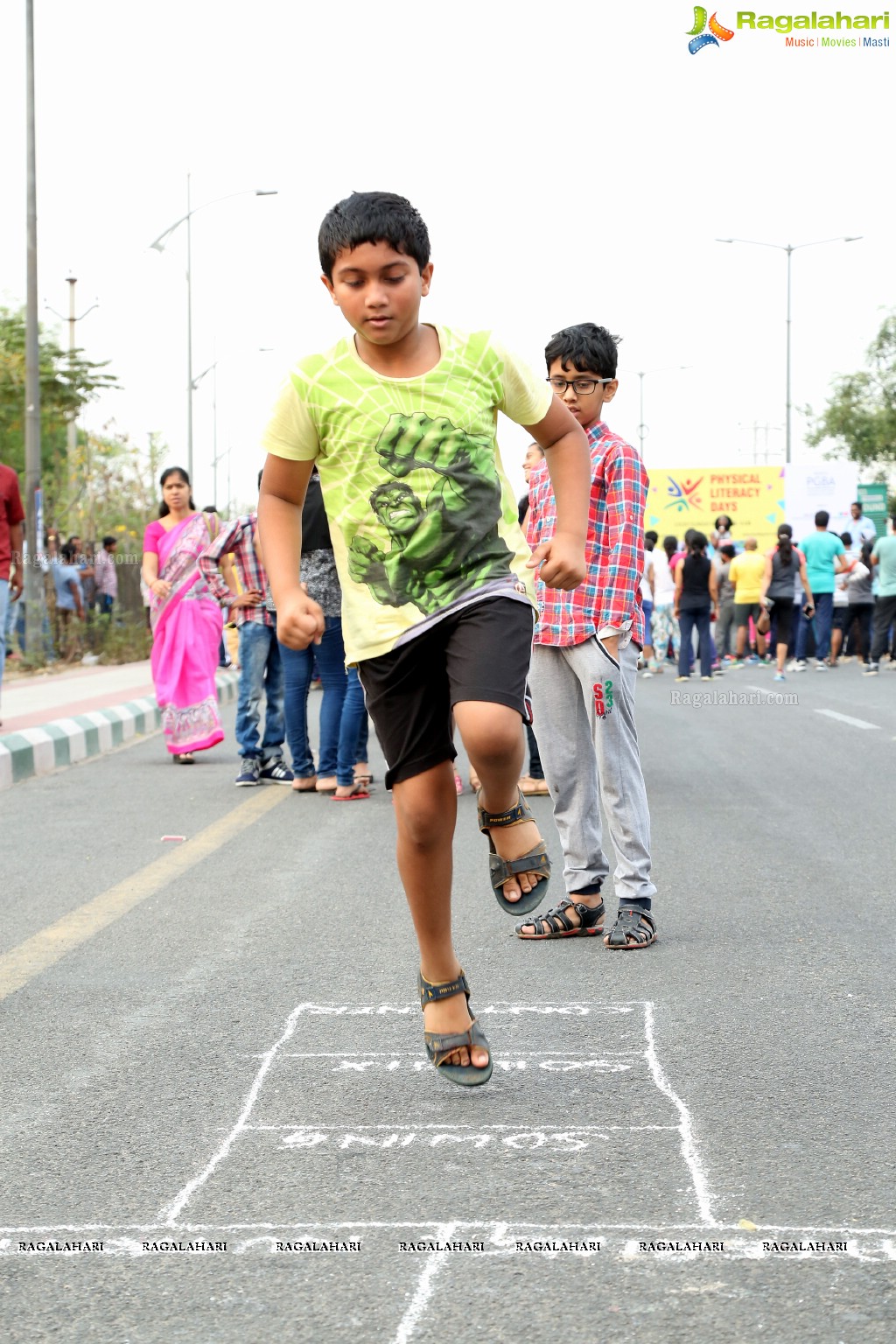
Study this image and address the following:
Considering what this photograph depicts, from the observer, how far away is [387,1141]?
336 cm

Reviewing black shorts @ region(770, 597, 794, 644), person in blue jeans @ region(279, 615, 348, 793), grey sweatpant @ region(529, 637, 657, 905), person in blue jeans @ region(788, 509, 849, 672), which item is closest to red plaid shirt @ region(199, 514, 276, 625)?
person in blue jeans @ region(279, 615, 348, 793)

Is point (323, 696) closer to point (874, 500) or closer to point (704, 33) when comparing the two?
point (704, 33)

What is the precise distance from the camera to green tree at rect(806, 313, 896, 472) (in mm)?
75562

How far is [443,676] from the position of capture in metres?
3.71

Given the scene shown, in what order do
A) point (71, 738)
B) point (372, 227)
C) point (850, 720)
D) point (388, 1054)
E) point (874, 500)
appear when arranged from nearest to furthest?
point (372, 227)
point (388, 1054)
point (71, 738)
point (850, 720)
point (874, 500)

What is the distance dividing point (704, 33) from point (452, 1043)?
58.6 feet

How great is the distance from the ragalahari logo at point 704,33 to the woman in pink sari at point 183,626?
10.6 m

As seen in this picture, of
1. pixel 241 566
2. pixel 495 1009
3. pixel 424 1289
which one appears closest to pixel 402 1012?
pixel 495 1009

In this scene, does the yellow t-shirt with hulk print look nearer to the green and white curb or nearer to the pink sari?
the green and white curb

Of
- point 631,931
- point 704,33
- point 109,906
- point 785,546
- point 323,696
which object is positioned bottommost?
point 109,906

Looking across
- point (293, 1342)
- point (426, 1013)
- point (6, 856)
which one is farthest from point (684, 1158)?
point (6, 856)

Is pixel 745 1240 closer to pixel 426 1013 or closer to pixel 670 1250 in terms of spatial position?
pixel 670 1250

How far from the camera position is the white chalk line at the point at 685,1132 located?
116 inches

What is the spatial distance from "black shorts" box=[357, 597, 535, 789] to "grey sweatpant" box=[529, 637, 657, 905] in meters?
1.60
